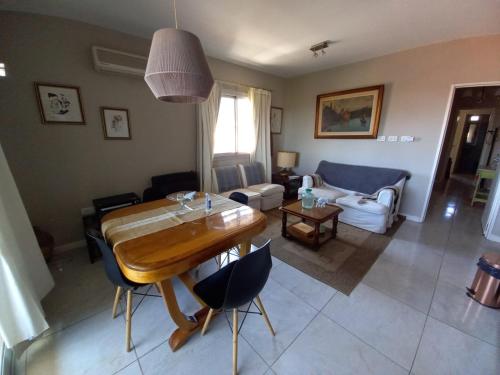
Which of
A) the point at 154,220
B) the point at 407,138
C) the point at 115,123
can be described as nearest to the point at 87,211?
the point at 115,123

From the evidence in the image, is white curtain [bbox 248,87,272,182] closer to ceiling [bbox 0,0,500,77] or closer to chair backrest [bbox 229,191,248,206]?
ceiling [bbox 0,0,500,77]

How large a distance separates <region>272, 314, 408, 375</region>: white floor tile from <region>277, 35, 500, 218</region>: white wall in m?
2.92

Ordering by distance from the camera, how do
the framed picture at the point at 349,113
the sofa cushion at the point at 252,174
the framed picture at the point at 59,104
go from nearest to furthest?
1. the framed picture at the point at 59,104
2. the framed picture at the point at 349,113
3. the sofa cushion at the point at 252,174

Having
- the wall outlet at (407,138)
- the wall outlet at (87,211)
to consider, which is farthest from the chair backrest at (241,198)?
the wall outlet at (407,138)

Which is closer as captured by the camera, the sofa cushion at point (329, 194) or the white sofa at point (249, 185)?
the sofa cushion at point (329, 194)

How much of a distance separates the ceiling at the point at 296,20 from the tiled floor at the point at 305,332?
271cm

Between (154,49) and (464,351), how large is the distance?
2.81 m

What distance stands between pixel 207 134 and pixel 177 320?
2705mm

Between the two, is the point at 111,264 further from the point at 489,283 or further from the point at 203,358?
the point at 489,283

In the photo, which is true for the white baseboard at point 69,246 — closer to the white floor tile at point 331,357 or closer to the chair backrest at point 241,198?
the chair backrest at point 241,198

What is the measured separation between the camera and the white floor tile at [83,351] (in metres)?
1.25

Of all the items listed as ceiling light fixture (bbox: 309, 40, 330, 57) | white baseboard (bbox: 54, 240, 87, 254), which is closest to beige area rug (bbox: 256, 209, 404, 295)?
white baseboard (bbox: 54, 240, 87, 254)

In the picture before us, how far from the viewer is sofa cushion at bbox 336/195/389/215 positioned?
2.86 meters

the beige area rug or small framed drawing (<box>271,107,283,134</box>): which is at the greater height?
small framed drawing (<box>271,107,283,134</box>)
